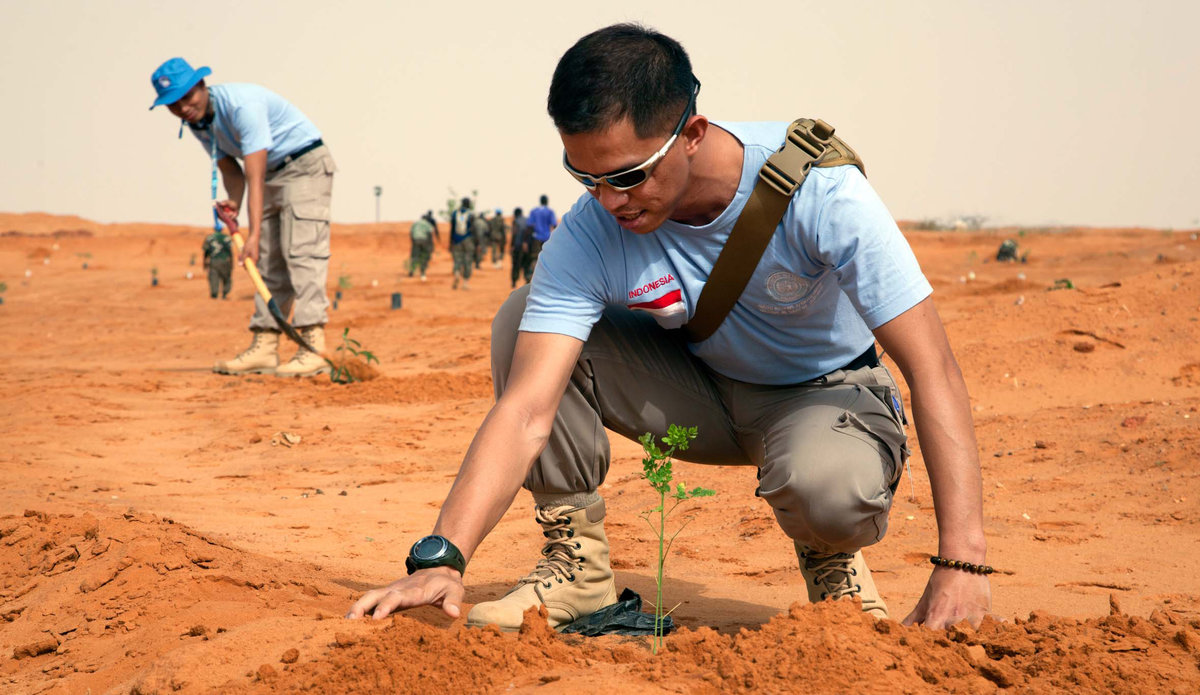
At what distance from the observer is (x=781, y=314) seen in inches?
98.3

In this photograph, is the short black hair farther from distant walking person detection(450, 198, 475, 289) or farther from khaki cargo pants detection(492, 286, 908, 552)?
distant walking person detection(450, 198, 475, 289)

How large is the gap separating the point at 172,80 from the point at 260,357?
2.19 metres

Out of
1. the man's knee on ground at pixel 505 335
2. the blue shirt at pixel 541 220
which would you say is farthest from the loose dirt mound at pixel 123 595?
the blue shirt at pixel 541 220

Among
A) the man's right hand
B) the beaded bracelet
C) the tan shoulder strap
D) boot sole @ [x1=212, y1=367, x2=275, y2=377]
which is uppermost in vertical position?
the tan shoulder strap

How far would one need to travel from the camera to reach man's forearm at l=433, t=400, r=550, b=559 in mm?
2152

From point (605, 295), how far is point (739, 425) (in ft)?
1.79

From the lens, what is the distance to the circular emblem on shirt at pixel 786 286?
7.95 ft

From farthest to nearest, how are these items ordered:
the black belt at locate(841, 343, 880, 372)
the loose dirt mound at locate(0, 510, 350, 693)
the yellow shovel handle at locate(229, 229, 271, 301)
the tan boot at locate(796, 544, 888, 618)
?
the yellow shovel handle at locate(229, 229, 271, 301) → the black belt at locate(841, 343, 880, 372) → the tan boot at locate(796, 544, 888, 618) → the loose dirt mound at locate(0, 510, 350, 693)

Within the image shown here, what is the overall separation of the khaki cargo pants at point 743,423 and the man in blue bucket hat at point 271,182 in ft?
14.6

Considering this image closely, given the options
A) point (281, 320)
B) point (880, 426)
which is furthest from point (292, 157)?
point (880, 426)

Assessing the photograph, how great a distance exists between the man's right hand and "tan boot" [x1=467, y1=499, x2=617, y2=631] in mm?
480

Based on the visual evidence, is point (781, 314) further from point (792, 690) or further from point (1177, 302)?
point (1177, 302)

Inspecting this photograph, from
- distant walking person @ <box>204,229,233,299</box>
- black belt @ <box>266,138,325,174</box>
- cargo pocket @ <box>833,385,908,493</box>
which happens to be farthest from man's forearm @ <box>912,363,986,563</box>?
distant walking person @ <box>204,229,233,299</box>

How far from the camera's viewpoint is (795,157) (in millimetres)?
2301
